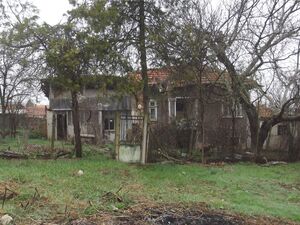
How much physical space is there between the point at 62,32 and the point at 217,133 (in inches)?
315

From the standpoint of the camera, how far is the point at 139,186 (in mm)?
11133

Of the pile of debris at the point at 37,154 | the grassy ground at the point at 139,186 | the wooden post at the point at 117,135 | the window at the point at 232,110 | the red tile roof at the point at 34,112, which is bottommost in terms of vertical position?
the grassy ground at the point at 139,186

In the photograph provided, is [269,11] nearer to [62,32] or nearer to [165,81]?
[165,81]

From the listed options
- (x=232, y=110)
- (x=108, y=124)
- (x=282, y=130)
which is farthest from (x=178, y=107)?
(x=108, y=124)

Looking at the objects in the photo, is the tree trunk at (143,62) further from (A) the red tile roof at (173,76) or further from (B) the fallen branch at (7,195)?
(B) the fallen branch at (7,195)

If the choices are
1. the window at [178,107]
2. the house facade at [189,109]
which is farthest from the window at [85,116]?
the house facade at [189,109]

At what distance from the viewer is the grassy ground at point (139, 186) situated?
8047mm

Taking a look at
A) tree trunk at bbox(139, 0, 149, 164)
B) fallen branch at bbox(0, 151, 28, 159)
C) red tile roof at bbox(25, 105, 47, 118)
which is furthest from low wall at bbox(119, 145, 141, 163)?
red tile roof at bbox(25, 105, 47, 118)

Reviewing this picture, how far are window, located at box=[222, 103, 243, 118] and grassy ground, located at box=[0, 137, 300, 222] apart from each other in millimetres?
3108

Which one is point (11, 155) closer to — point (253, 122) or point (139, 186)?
point (139, 186)

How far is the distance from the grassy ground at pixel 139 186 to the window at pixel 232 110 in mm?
3108

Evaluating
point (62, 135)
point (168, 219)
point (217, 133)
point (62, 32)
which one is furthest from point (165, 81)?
point (62, 135)

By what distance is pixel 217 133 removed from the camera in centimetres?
1898

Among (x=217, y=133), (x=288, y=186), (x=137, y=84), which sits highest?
(x=137, y=84)
